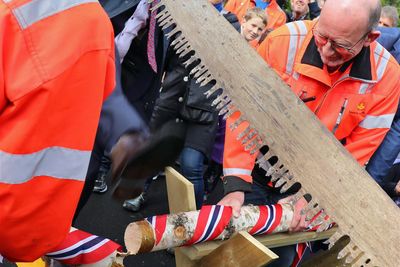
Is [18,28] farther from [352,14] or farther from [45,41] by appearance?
[352,14]

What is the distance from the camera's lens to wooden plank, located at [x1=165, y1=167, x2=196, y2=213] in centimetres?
260

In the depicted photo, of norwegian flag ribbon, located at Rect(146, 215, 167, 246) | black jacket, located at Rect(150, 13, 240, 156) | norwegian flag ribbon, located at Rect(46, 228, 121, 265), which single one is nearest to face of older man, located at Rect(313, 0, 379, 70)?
norwegian flag ribbon, located at Rect(146, 215, 167, 246)

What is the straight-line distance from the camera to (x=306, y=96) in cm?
287

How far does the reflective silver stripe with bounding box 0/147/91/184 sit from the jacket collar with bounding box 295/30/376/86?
59.7 inches

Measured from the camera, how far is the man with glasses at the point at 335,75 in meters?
2.71

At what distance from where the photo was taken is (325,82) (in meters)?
2.83

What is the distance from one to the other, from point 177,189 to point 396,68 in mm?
1387

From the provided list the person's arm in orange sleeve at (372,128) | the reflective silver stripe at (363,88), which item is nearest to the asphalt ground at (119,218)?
the person's arm in orange sleeve at (372,128)

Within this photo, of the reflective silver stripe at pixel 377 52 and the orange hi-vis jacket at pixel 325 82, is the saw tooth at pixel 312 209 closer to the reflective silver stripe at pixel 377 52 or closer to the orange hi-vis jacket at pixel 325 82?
the orange hi-vis jacket at pixel 325 82

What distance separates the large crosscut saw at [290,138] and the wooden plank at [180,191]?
0.37 metres

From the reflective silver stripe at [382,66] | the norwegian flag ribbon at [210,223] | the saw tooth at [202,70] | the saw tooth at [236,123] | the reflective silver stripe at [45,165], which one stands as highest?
the reflective silver stripe at [45,165]

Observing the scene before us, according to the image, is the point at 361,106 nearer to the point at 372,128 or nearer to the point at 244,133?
the point at 372,128

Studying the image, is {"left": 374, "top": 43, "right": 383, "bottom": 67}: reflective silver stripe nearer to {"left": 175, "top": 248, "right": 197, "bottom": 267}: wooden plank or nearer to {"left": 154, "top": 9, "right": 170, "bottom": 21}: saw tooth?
{"left": 154, "top": 9, "right": 170, "bottom": 21}: saw tooth

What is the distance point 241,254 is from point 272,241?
1.44ft
